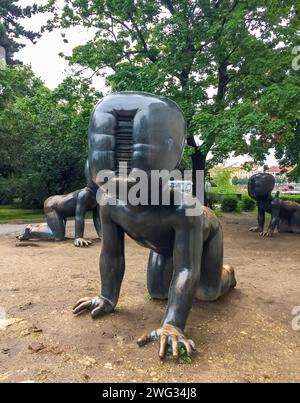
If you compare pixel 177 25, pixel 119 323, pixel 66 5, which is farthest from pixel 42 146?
pixel 119 323

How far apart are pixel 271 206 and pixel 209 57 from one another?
457 centimetres

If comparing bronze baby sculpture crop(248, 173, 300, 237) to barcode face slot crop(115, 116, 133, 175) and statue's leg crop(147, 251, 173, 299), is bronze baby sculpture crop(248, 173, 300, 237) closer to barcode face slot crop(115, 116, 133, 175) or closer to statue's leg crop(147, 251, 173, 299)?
statue's leg crop(147, 251, 173, 299)

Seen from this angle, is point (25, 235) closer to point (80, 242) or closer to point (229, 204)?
point (80, 242)

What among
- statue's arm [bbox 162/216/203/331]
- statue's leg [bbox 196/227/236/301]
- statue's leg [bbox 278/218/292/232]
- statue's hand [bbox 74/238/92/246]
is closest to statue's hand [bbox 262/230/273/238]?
statue's leg [bbox 278/218/292/232]

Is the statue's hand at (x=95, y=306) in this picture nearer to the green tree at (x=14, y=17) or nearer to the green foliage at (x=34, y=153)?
the green foliage at (x=34, y=153)

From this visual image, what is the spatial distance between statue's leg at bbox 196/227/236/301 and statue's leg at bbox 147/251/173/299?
0.33m

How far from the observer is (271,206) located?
35.7 ft

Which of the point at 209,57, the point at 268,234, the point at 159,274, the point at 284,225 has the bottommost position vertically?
the point at 268,234

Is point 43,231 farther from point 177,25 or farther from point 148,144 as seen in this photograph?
point 148,144

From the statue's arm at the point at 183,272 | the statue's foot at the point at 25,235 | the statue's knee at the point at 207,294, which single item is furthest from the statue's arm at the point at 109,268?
the statue's foot at the point at 25,235

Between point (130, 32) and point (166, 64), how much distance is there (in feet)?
12.0

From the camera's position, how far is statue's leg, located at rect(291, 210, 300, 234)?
11.1 metres

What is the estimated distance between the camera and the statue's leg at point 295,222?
11125 millimetres

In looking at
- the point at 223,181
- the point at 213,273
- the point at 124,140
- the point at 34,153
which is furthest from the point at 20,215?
the point at 124,140
